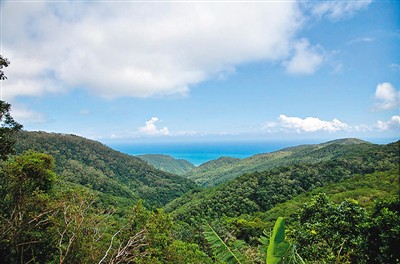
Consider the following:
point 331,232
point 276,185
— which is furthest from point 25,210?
point 276,185

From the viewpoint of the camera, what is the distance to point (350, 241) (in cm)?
942

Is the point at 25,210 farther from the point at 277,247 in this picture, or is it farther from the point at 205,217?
the point at 205,217

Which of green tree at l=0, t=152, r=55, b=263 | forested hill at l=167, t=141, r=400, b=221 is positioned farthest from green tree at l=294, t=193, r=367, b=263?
forested hill at l=167, t=141, r=400, b=221

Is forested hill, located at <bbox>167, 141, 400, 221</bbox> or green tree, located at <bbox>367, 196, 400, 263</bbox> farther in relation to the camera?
forested hill, located at <bbox>167, 141, 400, 221</bbox>

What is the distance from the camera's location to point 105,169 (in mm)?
105625

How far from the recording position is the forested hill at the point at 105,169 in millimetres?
83875

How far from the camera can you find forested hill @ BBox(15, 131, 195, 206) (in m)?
83.9

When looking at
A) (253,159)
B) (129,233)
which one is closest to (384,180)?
(129,233)

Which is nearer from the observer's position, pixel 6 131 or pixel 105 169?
pixel 6 131

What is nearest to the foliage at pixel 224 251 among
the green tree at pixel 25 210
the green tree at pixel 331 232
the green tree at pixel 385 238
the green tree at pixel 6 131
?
the green tree at pixel 25 210

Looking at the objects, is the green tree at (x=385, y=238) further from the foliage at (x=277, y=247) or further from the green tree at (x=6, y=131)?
the green tree at (x=6, y=131)

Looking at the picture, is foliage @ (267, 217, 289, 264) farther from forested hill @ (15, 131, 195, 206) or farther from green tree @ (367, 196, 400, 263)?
forested hill @ (15, 131, 195, 206)

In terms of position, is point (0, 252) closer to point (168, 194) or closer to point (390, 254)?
point (390, 254)

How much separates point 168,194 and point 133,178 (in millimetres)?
18594
